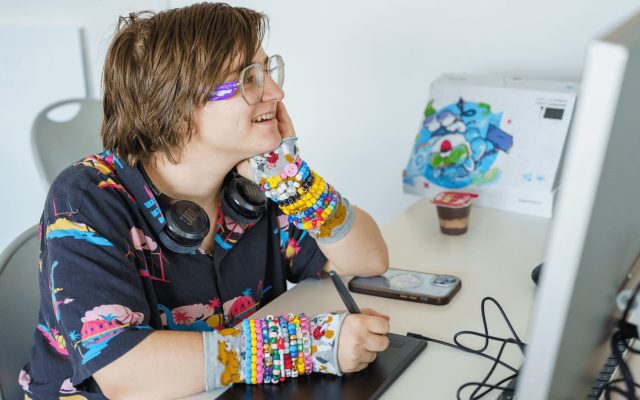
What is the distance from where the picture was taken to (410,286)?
4.24 ft

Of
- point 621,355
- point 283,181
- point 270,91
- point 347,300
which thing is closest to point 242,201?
point 283,181

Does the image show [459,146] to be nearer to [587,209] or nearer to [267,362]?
[267,362]

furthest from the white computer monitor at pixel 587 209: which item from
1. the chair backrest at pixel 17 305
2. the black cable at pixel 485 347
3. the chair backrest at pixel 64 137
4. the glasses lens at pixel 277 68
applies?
the chair backrest at pixel 64 137

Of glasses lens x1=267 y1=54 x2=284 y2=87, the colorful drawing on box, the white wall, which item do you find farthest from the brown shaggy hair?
the white wall

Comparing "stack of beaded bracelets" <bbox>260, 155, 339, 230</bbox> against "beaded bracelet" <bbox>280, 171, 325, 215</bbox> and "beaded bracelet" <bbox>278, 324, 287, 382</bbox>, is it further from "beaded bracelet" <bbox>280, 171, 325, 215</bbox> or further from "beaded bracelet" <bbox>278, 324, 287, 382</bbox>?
"beaded bracelet" <bbox>278, 324, 287, 382</bbox>

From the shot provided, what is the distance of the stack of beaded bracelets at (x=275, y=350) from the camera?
3.28 feet

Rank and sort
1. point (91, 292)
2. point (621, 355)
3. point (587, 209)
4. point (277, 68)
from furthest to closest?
point (277, 68) → point (91, 292) → point (621, 355) → point (587, 209)

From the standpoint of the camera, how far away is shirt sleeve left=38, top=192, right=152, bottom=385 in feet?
3.19

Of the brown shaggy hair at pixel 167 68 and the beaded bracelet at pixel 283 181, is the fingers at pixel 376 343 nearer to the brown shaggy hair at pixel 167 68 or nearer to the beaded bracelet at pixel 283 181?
the beaded bracelet at pixel 283 181

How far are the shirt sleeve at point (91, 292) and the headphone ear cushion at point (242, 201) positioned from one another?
0.85 feet

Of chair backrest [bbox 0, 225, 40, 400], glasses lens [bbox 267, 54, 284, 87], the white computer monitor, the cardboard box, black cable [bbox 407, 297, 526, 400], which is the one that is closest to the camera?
the white computer monitor

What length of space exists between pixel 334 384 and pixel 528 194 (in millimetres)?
885

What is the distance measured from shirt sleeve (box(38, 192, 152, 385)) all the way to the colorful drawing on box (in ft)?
3.11

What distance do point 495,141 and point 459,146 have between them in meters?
0.09
